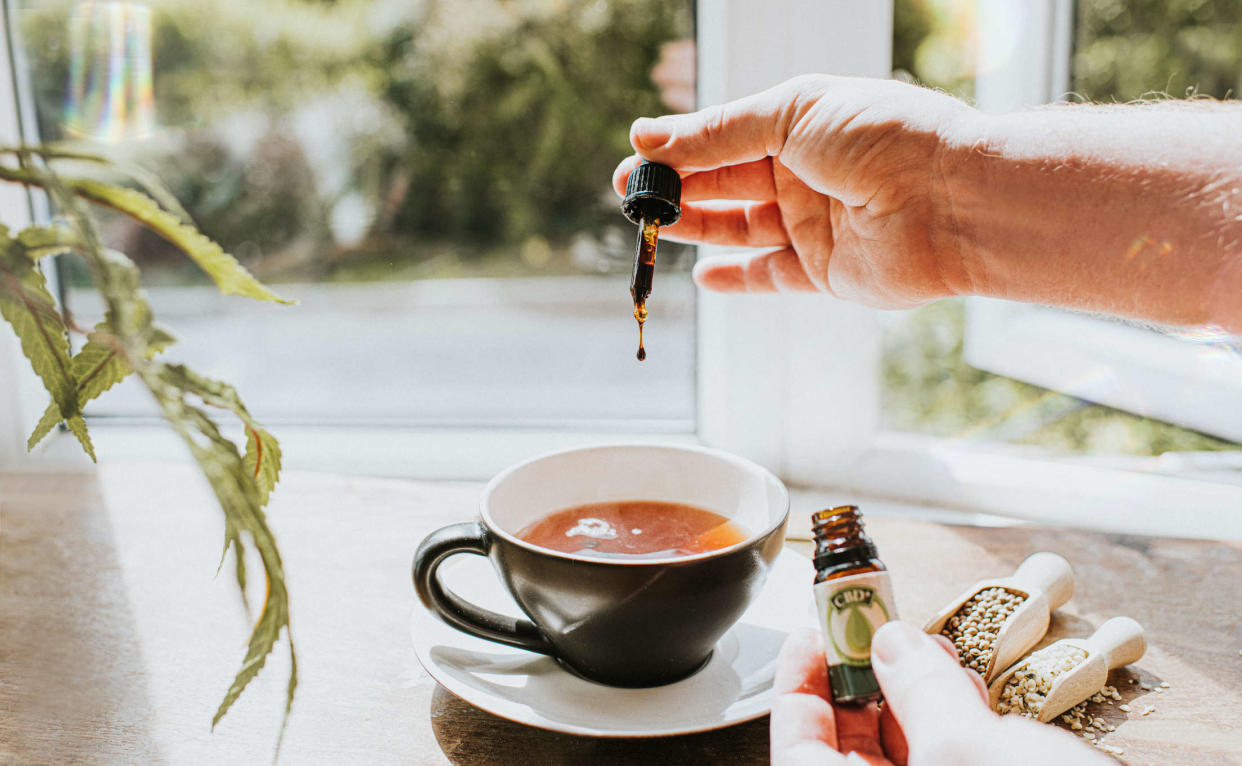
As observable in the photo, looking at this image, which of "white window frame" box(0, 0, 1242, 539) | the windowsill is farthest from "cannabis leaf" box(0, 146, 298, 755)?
"white window frame" box(0, 0, 1242, 539)

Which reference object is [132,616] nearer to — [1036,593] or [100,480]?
[100,480]

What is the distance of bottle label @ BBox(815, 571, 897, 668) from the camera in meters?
0.50

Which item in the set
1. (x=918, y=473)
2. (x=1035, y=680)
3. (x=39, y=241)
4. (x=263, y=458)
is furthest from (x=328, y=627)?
(x=918, y=473)

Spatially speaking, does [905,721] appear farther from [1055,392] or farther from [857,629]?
[1055,392]

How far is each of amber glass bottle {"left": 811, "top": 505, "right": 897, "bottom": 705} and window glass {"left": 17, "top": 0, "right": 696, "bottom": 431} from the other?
717mm

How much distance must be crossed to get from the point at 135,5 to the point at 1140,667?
1.43m

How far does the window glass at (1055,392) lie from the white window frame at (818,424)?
0.09 metres

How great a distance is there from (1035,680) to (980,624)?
0.06 meters

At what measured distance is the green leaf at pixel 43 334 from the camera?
43 centimetres

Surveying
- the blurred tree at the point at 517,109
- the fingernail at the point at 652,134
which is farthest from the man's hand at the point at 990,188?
the blurred tree at the point at 517,109

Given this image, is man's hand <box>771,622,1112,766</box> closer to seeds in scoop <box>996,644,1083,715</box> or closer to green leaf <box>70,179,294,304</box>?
seeds in scoop <box>996,644,1083,715</box>

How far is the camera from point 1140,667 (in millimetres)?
680

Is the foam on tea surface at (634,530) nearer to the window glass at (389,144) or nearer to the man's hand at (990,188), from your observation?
the man's hand at (990,188)

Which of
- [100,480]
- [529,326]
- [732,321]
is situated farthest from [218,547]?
[529,326]
